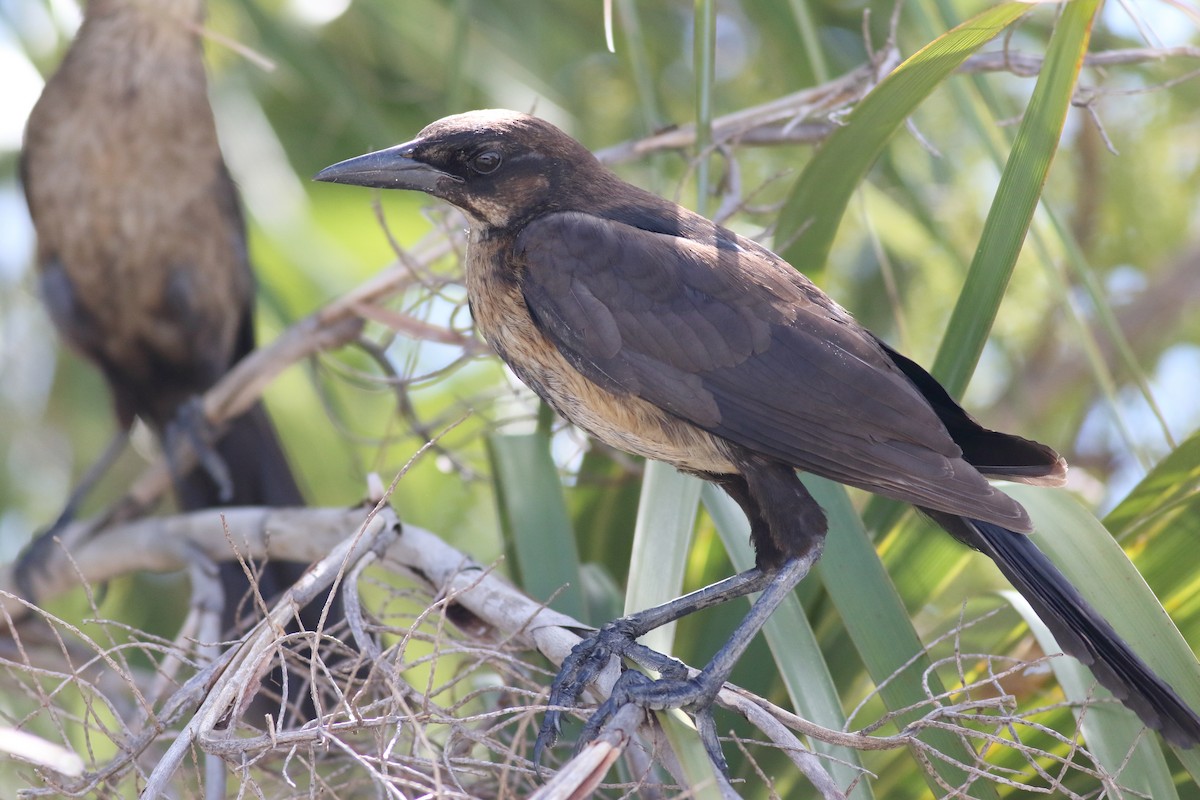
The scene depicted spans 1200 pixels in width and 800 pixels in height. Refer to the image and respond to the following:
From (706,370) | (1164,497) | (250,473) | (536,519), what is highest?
(706,370)

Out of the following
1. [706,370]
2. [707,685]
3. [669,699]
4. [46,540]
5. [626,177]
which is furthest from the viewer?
[626,177]

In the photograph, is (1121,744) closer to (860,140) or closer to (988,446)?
(988,446)

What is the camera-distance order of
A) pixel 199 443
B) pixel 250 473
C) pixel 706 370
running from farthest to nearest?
pixel 250 473 → pixel 199 443 → pixel 706 370

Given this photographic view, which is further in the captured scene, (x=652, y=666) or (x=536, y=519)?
(x=536, y=519)

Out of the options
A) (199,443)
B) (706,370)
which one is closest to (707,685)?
(706,370)

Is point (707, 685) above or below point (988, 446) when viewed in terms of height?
below

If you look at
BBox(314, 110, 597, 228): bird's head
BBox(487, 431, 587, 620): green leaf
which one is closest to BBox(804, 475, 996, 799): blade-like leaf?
BBox(487, 431, 587, 620): green leaf

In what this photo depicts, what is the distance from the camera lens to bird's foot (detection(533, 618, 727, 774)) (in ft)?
5.57

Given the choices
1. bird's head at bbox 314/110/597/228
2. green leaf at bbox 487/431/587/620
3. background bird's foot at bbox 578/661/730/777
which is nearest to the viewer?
background bird's foot at bbox 578/661/730/777

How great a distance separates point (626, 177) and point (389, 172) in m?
2.03

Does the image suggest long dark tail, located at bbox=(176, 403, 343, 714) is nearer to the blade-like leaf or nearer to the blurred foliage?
the blurred foliage

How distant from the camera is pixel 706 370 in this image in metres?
2.04

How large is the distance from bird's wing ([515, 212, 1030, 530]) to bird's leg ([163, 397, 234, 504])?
1.54 m

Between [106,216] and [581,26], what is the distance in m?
1.69
